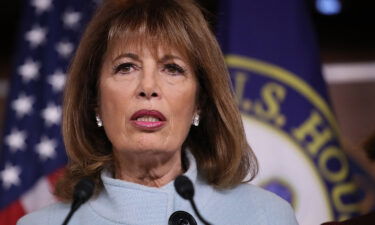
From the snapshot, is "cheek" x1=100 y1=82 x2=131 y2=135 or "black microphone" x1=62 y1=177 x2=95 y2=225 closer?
"black microphone" x1=62 y1=177 x2=95 y2=225

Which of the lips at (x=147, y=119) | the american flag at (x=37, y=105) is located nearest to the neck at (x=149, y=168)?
the lips at (x=147, y=119)

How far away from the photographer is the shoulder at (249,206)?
1814mm

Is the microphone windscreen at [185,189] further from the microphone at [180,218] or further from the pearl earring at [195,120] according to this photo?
the pearl earring at [195,120]

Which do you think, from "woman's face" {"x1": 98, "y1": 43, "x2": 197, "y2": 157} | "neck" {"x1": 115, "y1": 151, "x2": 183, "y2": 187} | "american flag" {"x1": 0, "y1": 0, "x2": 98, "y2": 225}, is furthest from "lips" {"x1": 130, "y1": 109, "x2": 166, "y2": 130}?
"american flag" {"x1": 0, "y1": 0, "x2": 98, "y2": 225}

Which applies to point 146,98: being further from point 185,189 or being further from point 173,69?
point 185,189

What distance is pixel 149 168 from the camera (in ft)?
5.98

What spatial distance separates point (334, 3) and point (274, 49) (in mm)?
775

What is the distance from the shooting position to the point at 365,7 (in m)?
3.62

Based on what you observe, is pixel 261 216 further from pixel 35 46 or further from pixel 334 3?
pixel 334 3

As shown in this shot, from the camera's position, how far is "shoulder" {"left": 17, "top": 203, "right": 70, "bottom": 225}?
6.03 feet

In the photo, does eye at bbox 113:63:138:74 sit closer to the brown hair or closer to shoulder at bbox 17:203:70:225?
the brown hair

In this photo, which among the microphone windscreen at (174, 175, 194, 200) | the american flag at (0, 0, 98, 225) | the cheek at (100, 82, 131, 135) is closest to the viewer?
the microphone windscreen at (174, 175, 194, 200)

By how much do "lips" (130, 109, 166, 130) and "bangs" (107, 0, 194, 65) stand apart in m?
0.17

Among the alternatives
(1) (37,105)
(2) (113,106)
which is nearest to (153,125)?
(2) (113,106)
